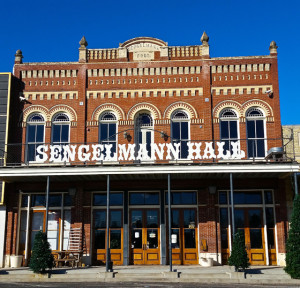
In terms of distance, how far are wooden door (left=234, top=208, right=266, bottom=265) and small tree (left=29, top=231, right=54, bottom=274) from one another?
7.85 m

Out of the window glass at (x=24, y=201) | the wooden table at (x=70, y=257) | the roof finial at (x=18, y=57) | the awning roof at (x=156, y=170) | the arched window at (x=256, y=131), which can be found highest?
the roof finial at (x=18, y=57)

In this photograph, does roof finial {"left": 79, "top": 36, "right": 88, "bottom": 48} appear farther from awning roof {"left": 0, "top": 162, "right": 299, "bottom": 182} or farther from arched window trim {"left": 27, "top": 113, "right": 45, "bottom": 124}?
awning roof {"left": 0, "top": 162, "right": 299, "bottom": 182}

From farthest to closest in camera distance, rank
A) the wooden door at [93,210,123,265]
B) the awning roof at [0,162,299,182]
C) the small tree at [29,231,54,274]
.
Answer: the wooden door at [93,210,123,265] < the awning roof at [0,162,299,182] < the small tree at [29,231,54,274]

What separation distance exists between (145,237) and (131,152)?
12.5 ft

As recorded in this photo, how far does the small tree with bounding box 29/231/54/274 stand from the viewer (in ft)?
49.7

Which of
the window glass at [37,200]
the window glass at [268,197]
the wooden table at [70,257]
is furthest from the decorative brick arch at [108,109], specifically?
the window glass at [268,197]

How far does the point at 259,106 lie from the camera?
1952 cm

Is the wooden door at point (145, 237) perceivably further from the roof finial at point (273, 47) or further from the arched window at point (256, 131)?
the roof finial at point (273, 47)

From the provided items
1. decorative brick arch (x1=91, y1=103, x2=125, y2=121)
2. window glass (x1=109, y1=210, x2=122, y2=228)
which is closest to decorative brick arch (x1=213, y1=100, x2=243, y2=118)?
decorative brick arch (x1=91, y1=103, x2=125, y2=121)

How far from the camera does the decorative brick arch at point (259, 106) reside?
19.4m

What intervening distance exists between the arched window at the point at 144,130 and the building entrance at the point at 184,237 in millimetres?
3088

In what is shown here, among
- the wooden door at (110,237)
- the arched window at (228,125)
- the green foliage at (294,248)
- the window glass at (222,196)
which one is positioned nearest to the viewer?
the green foliage at (294,248)

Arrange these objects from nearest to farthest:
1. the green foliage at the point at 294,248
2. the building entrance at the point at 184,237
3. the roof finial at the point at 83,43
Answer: the green foliage at the point at 294,248 → the building entrance at the point at 184,237 → the roof finial at the point at 83,43

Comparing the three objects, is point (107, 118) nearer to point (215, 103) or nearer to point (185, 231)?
point (215, 103)
